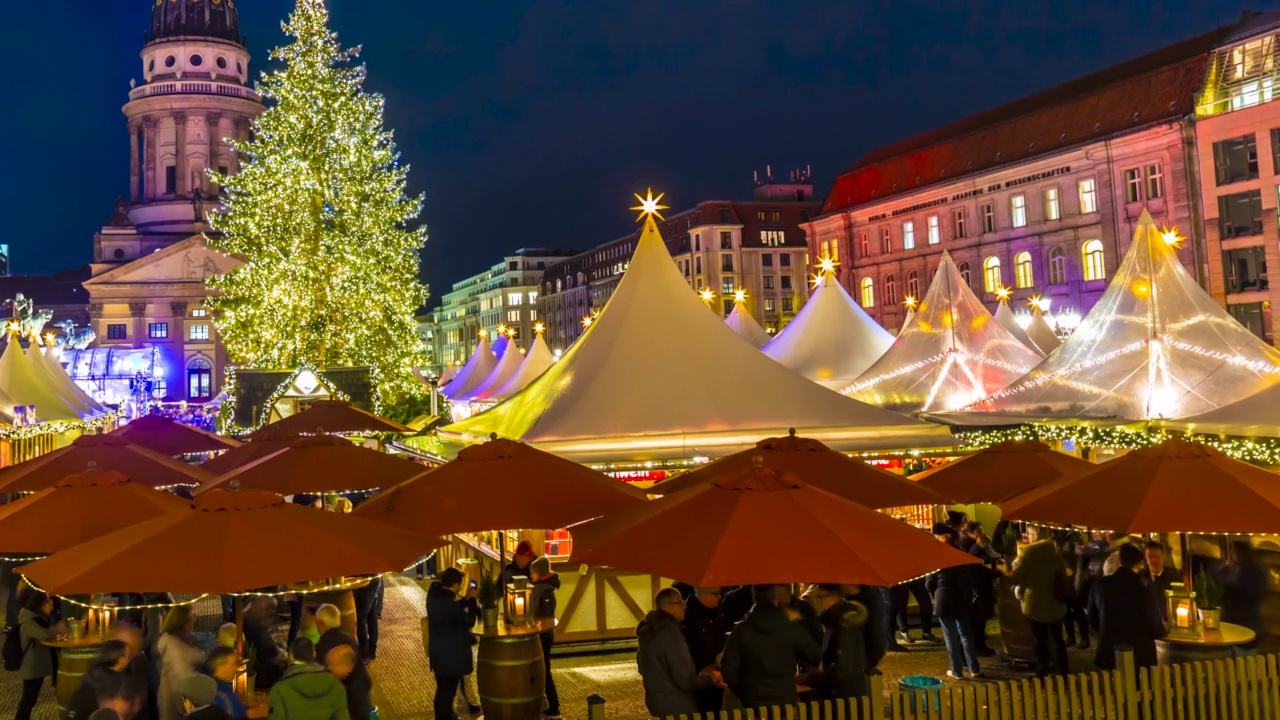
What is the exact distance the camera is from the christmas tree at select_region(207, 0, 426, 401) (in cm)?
3922

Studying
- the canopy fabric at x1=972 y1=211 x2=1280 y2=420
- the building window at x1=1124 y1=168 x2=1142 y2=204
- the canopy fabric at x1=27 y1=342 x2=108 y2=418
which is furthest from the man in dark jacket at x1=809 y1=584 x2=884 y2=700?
the building window at x1=1124 y1=168 x2=1142 y2=204

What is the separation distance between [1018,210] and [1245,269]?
12648 millimetres

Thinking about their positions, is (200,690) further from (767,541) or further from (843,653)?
(843,653)

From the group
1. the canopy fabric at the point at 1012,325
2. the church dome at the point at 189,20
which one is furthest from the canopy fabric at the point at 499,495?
the church dome at the point at 189,20

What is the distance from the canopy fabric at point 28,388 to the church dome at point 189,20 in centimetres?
7621

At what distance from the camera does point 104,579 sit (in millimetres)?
7059

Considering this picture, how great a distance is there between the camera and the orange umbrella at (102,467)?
14609 mm

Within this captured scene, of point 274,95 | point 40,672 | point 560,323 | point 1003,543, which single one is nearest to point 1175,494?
point 1003,543

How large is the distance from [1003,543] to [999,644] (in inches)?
79.9

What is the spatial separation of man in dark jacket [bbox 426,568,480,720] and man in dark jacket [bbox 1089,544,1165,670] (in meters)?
5.75

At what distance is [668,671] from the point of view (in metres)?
7.98

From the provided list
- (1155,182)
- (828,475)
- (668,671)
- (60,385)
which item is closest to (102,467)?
(828,475)

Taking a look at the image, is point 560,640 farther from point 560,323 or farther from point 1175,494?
point 560,323

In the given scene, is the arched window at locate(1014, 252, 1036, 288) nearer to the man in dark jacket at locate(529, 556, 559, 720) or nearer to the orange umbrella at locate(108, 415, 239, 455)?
the orange umbrella at locate(108, 415, 239, 455)
